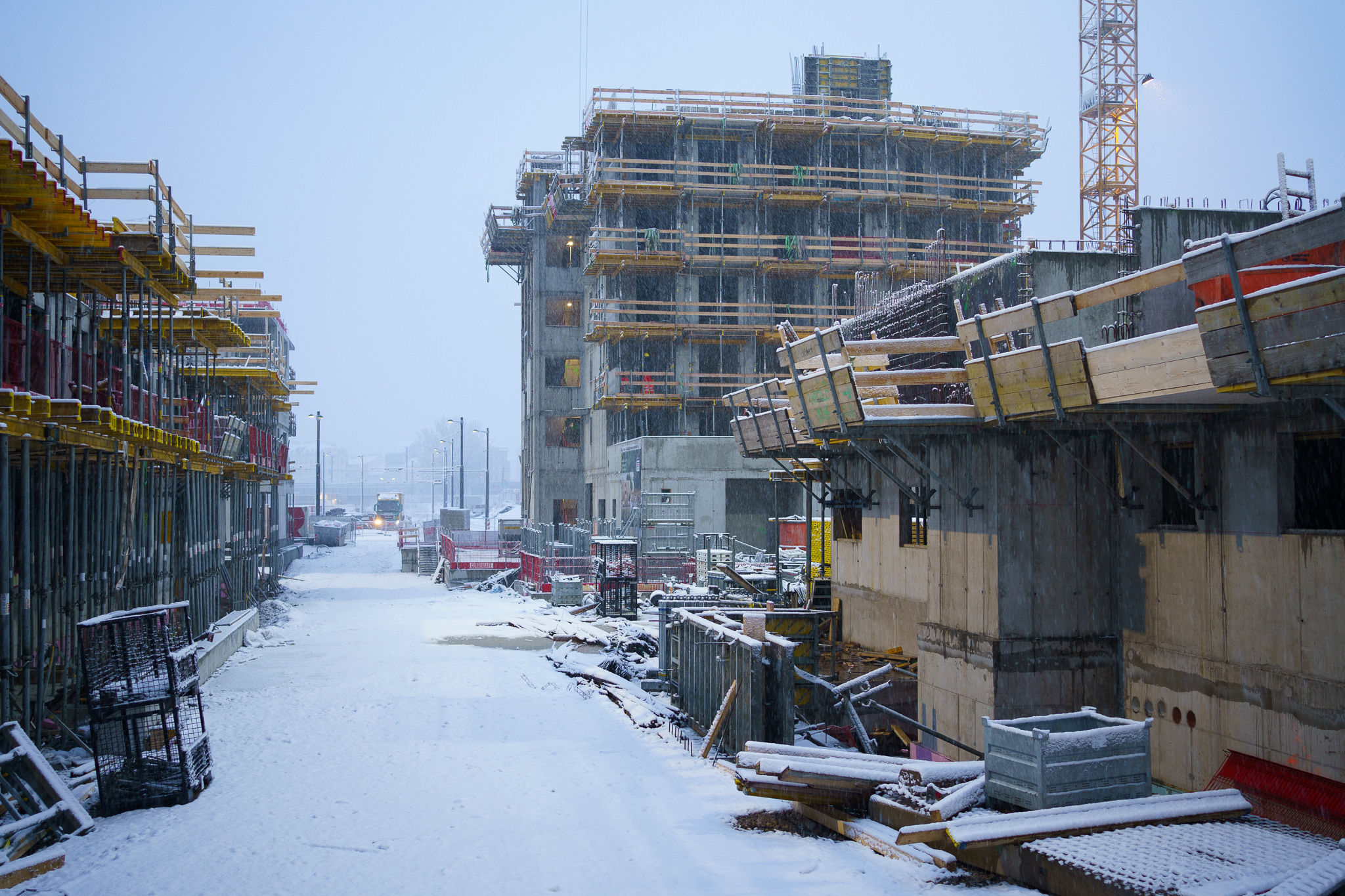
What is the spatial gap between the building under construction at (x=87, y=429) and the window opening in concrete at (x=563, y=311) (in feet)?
108

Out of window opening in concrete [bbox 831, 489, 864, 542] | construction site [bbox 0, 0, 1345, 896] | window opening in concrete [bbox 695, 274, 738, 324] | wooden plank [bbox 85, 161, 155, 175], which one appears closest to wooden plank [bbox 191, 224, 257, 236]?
construction site [bbox 0, 0, 1345, 896]

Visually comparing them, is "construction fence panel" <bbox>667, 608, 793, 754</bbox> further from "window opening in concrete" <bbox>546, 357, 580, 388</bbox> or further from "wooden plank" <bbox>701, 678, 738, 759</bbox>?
"window opening in concrete" <bbox>546, 357, 580, 388</bbox>

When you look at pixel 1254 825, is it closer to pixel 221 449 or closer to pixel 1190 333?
pixel 1190 333

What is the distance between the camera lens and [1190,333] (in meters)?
7.53

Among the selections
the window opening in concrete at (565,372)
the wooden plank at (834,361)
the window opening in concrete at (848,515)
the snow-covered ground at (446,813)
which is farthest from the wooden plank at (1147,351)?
the window opening in concrete at (565,372)

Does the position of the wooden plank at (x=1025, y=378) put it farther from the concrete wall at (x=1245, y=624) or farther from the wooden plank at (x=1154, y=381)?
the concrete wall at (x=1245, y=624)

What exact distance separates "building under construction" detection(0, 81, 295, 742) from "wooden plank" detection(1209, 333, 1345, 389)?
37.5ft

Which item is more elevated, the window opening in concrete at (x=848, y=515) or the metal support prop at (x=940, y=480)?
the metal support prop at (x=940, y=480)

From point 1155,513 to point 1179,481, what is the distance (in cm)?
46

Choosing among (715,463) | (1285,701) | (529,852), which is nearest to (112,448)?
(529,852)

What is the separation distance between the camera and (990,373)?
385 inches

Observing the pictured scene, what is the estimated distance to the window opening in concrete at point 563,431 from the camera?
58000 millimetres

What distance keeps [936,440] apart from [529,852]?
718 centimetres

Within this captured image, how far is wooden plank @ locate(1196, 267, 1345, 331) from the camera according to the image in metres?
6.04
